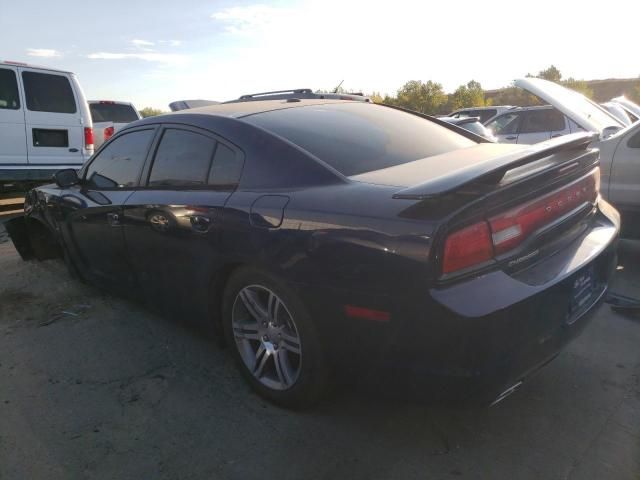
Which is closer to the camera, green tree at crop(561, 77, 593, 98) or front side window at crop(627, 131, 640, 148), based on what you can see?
front side window at crop(627, 131, 640, 148)

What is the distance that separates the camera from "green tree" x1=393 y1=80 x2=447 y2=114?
2706 cm

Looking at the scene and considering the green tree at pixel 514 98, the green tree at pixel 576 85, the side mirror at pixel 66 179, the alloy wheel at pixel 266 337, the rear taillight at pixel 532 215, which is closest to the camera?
the rear taillight at pixel 532 215

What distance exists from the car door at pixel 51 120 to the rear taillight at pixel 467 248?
7.84m

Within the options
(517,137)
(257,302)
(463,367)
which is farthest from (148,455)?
(517,137)

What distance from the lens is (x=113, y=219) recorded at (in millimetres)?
3586

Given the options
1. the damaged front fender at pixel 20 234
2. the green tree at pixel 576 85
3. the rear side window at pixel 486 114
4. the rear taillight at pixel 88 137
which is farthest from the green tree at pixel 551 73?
the damaged front fender at pixel 20 234

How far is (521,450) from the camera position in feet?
7.73

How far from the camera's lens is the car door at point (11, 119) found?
7.70 meters

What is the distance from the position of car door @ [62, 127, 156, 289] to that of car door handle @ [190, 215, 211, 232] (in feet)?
2.74

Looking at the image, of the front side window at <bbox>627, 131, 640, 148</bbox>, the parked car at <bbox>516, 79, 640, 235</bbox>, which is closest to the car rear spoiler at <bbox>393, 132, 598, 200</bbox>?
the parked car at <bbox>516, 79, 640, 235</bbox>

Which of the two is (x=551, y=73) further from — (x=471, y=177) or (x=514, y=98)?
(x=471, y=177)

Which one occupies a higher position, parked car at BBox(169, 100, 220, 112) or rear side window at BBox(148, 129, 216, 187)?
parked car at BBox(169, 100, 220, 112)

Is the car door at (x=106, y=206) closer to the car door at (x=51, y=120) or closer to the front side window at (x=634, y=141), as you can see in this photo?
the front side window at (x=634, y=141)

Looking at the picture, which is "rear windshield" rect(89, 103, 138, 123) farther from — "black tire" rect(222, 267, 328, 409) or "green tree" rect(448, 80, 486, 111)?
"green tree" rect(448, 80, 486, 111)
